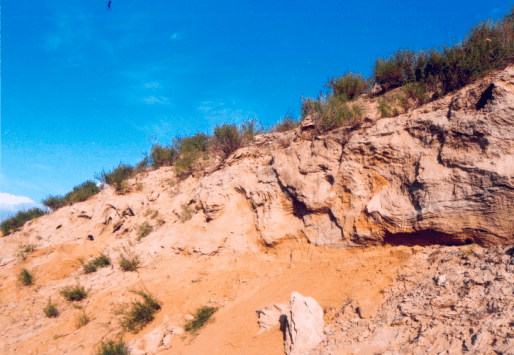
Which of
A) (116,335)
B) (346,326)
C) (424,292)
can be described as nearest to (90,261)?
(116,335)

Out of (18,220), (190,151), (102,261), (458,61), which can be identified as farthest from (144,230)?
(458,61)

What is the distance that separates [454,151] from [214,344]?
4462 mm

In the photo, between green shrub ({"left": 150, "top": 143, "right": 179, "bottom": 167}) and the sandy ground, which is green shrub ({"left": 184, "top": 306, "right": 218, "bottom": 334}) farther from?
green shrub ({"left": 150, "top": 143, "right": 179, "bottom": 167})

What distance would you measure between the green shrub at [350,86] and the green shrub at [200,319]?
18.9 ft

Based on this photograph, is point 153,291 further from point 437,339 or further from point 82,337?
point 437,339

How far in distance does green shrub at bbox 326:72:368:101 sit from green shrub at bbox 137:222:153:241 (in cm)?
614

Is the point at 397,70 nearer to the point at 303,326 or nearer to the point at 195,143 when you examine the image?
the point at 303,326

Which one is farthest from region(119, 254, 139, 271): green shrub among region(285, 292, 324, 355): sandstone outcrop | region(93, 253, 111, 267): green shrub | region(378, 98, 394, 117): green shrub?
region(378, 98, 394, 117): green shrub

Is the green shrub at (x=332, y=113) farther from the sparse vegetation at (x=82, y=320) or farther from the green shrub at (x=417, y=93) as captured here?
the sparse vegetation at (x=82, y=320)

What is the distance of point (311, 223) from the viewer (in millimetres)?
5598

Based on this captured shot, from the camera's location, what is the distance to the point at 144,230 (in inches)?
310

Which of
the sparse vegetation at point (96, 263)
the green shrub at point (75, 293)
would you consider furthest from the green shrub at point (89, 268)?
the green shrub at point (75, 293)

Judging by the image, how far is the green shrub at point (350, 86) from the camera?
7.43 m

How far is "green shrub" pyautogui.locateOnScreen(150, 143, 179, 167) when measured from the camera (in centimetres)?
1147
